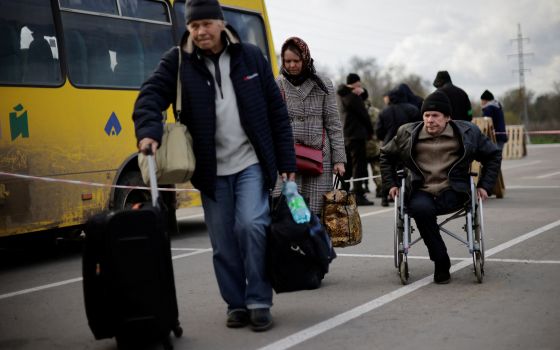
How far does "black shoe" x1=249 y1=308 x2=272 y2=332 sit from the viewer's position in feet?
17.3

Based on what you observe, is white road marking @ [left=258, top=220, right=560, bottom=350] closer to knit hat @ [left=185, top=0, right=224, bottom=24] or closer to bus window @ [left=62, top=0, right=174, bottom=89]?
knit hat @ [left=185, top=0, right=224, bottom=24]

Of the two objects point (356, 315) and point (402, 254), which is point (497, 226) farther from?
point (356, 315)

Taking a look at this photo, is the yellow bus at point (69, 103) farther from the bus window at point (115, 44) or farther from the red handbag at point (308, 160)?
the red handbag at point (308, 160)

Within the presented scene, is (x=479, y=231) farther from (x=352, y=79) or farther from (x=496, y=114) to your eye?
(x=496, y=114)

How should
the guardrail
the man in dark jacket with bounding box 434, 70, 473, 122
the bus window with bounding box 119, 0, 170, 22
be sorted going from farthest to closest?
the guardrail, the man in dark jacket with bounding box 434, 70, 473, 122, the bus window with bounding box 119, 0, 170, 22

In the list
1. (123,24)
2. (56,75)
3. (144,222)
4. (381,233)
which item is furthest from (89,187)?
(144,222)

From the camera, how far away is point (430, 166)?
6824 millimetres

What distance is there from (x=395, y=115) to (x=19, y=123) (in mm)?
5965

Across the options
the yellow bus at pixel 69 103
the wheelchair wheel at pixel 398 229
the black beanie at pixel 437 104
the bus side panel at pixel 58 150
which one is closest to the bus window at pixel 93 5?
the yellow bus at pixel 69 103

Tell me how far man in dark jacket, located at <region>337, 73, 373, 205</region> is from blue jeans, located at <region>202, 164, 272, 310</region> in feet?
28.4

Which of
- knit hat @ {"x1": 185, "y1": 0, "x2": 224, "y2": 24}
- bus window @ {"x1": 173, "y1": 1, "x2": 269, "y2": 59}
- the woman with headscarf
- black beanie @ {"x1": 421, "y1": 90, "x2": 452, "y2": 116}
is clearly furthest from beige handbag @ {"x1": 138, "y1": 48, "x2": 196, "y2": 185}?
bus window @ {"x1": 173, "y1": 1, "x2": 269, "y2": 59}

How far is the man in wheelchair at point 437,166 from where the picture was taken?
6684 millimetres

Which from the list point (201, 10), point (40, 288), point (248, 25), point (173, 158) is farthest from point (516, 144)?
point (173, 158)

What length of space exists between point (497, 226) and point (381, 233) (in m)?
1.40
